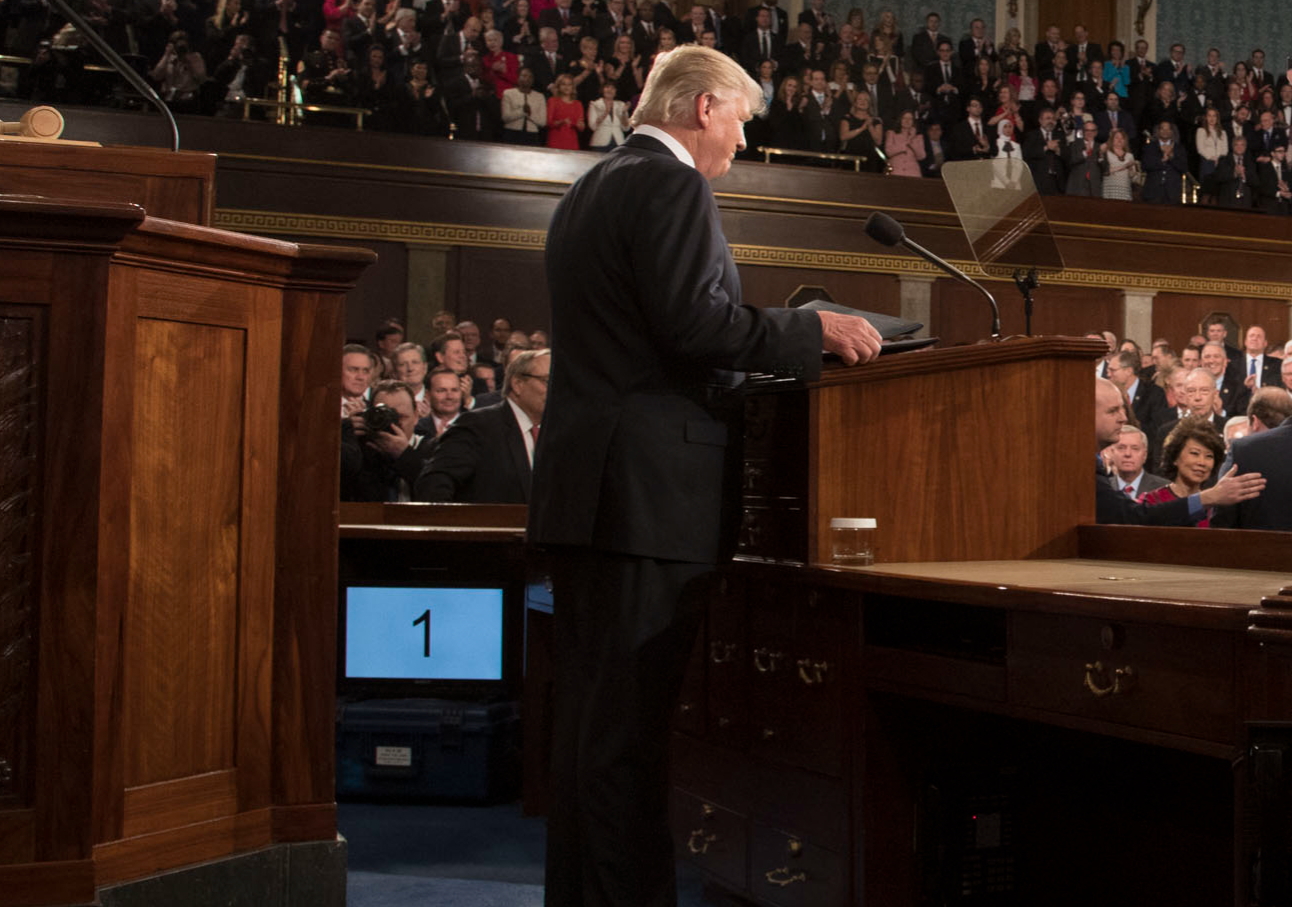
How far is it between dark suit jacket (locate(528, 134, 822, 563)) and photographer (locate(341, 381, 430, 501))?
2.89 metres

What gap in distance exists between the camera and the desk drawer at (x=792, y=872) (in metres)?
2.59

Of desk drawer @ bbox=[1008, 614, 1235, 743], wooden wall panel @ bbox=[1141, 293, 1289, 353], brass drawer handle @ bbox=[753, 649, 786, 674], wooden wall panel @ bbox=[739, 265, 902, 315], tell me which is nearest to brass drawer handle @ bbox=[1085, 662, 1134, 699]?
desk drawer @ bbox=[1008, 614, 1235, 743]

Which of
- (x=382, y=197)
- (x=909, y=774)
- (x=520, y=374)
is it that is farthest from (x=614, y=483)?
(x=382, y=197)

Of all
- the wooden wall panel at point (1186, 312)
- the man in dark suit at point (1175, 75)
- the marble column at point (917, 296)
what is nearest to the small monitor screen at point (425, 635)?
the marble column at point (917, 296)

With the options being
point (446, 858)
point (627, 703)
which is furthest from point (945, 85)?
point (627, 703)

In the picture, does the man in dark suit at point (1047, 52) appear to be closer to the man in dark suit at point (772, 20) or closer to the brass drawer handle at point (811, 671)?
the man in dark suit at point (772, 20)

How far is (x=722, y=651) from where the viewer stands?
9.77 ft

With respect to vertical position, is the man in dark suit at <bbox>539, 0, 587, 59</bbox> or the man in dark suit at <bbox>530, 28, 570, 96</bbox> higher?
the man in dark suit at <bbox>539, 0, 587, 59</bbox>

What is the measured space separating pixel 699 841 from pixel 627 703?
907mm

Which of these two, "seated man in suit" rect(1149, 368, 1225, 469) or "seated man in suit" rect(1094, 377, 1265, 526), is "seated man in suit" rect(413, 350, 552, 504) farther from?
"seated man in suit" rect(1149, 368, 1225, 469)

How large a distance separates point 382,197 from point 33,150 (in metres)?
7.09

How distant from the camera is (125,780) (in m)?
2.13

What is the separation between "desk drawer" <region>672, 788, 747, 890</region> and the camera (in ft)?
9.52

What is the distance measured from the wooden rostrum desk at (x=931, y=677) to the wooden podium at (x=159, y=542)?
855 millimetres
